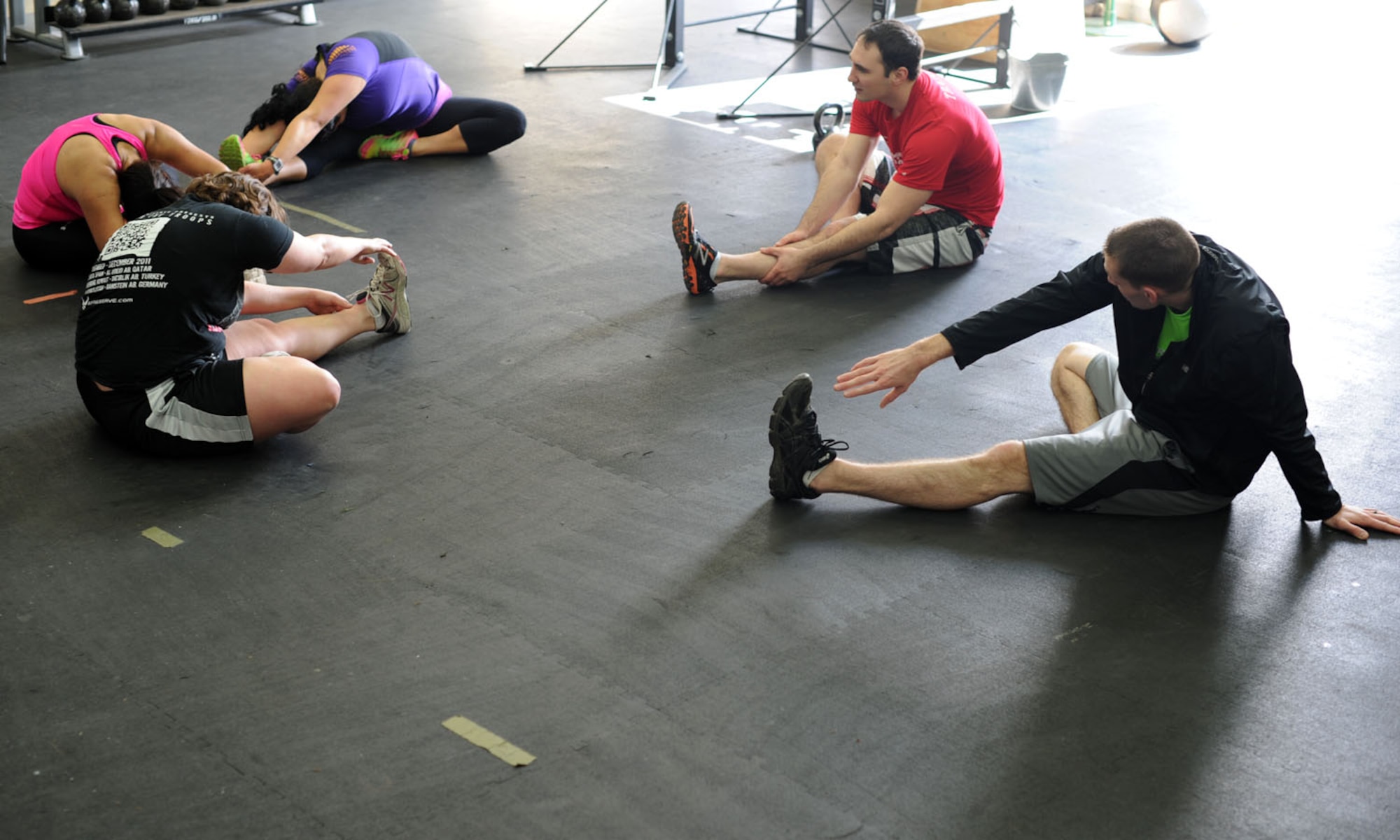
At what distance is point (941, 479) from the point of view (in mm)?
2869

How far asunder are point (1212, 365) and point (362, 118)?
12.9 feet

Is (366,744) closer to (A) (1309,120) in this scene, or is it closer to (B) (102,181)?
(B) (102,181)

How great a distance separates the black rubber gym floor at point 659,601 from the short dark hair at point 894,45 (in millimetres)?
749

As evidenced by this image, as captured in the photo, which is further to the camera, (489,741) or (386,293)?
(386,293)

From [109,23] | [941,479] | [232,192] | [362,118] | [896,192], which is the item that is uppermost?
[109,23]

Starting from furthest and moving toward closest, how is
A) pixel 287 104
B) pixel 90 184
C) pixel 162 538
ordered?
pixel 287 104, pixel 90 184, pixel 162 538

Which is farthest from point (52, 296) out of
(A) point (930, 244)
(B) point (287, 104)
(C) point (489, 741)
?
(A) point (930, 244)

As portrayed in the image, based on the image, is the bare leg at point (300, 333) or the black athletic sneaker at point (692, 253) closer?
the bare leg at point (300, 333)

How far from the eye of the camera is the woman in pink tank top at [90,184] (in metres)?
3.79

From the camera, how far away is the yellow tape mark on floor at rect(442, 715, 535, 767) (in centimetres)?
213

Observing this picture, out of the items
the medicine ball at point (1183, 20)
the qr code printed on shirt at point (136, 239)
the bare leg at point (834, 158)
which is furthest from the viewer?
the medicine ball at point (1183, 20)

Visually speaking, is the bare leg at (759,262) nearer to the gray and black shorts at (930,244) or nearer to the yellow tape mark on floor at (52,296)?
the gray and black shorts at (930,244)

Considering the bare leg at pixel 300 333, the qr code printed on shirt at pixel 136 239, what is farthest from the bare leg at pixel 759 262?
the qr code printed on shirt at pixel 136 239

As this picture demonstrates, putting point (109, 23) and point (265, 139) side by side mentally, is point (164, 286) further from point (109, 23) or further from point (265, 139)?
point (109, 23)
